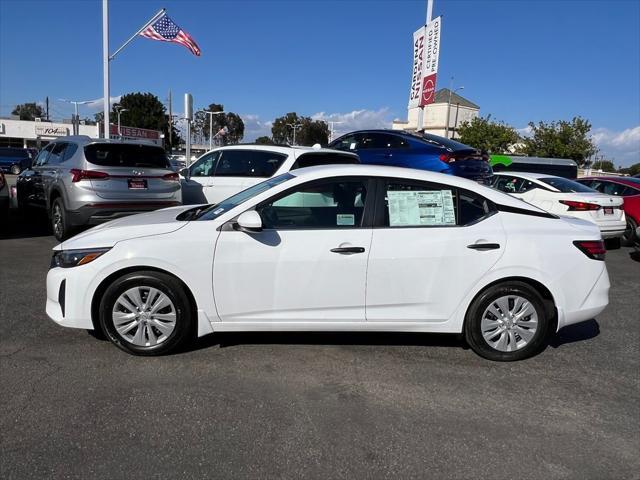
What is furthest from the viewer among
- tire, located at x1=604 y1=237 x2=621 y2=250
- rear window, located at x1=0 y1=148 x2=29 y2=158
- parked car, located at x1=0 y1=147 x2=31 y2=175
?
rear window, located at x1=0 y1=148 x2=29 y2=158

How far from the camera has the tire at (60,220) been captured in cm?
772

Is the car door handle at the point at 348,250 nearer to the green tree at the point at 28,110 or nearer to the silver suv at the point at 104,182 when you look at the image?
the silver suv at the point at 104,182

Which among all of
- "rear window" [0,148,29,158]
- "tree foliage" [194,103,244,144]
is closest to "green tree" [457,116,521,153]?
"rear window" [0,148,29,158]

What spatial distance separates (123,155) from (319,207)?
196 inches

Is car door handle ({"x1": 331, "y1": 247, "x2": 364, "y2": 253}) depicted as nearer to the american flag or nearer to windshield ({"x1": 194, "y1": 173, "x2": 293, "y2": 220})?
windshield ({"x1": 194, "y1": 173, "x2": 293, "y2": 220})

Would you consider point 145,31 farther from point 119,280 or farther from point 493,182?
point 119,280

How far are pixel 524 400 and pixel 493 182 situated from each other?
8.76 meters

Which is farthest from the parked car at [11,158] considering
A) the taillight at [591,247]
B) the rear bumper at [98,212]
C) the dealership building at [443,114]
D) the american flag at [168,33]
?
the dealership building at [443,114]

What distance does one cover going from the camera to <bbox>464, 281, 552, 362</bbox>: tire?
4.15m

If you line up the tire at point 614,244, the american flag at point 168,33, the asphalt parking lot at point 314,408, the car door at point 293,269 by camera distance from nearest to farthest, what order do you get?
the asphalt parking lot at point 314,408 → the car door at point 293,269 → the tire at point 614,244 → the american flag at point 168,33

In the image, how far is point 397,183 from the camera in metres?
4.20

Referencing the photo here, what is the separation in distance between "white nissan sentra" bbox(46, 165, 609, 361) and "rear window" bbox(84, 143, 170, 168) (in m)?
3.97

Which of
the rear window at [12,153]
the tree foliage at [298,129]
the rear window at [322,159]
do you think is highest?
the tree foliage at [298,129]

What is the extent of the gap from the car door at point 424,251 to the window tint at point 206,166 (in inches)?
209
